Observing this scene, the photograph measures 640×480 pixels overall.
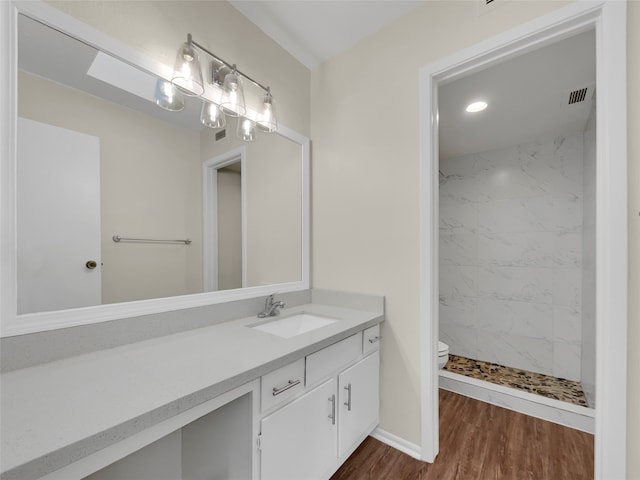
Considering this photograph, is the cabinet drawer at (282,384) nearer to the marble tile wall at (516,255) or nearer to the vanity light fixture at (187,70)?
Result: the vanity light fixture at (187,70)

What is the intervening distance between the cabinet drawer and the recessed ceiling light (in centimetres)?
223

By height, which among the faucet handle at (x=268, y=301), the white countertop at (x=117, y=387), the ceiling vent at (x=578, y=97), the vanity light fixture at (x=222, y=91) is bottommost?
the white countertop at (x=117, y=387)

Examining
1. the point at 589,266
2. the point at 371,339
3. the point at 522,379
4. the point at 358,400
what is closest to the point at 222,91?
the point at 371,339

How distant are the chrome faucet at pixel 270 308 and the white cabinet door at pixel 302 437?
0.51m

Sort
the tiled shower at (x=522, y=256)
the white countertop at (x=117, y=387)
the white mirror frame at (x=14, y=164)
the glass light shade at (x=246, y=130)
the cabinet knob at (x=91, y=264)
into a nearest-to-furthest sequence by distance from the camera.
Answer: the white countertop at (x=117, y=387) < the white mirror frame at (x=14, y=164) < the cabinet knob at (x=91, y=264) < the glass light shade at (x=246, y=130) < the tiled shower at (x=522, y=256)

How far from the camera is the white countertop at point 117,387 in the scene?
56 cm

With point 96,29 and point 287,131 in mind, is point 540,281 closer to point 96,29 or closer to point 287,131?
point 287,131

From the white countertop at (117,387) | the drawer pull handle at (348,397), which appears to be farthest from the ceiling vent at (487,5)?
the drawer pull handle at (348,397)

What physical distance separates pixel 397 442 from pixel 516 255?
91.1 inches

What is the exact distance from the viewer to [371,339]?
160 cm

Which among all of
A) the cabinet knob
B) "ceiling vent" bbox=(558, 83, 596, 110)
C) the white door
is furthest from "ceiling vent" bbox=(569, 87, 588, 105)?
the cabinet knob

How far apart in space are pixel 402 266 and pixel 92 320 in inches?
57.3

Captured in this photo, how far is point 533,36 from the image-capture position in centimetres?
124

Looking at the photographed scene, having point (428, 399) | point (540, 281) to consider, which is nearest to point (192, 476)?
point (428, 399)
